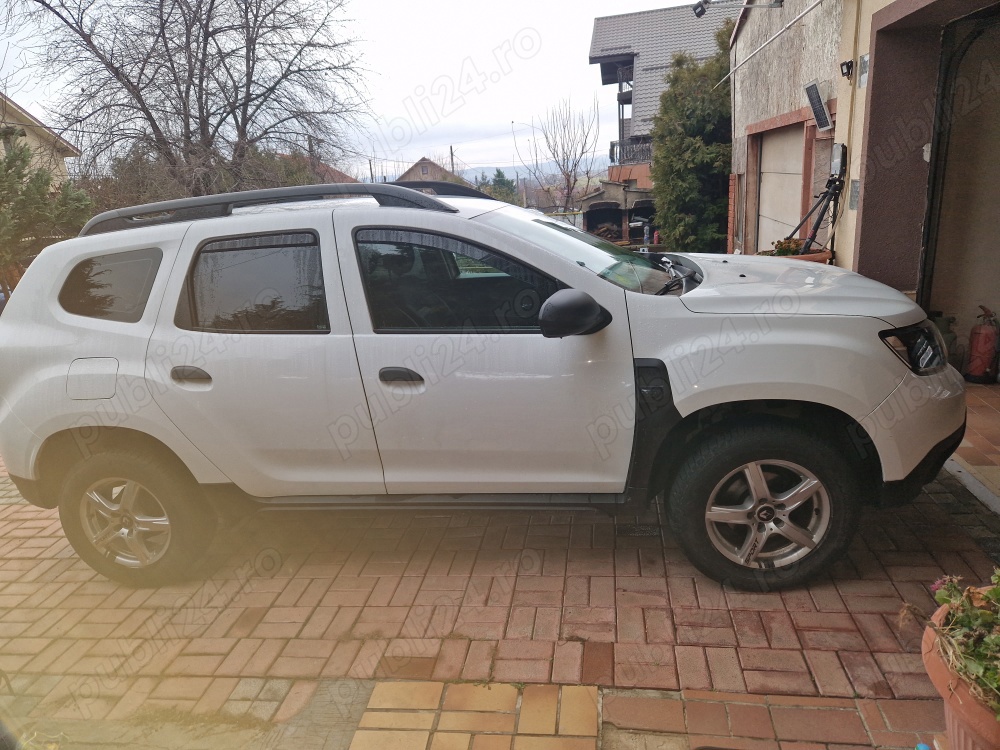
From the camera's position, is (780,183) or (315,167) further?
(315,167)

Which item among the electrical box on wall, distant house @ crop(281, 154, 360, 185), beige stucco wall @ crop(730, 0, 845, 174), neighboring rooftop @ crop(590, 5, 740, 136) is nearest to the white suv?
the electrical box on wall

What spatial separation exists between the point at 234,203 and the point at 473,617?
2304 mm

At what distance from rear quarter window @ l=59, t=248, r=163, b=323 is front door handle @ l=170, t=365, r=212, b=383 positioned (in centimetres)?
35

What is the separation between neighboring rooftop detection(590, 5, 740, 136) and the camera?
2308cm

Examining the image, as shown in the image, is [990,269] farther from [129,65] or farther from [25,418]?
[129,65]

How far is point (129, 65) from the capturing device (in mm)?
9242

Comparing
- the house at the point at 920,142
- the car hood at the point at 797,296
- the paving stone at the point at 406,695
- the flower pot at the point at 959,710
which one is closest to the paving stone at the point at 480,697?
the paving stone at the point at 406,695

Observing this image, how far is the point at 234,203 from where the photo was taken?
3471 mm

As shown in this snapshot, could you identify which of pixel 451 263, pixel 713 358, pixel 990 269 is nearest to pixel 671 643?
pixel 713 358

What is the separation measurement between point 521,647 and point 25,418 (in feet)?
8.75

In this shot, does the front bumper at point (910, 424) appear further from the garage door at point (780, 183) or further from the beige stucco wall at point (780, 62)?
the garage door at point (780, 183)

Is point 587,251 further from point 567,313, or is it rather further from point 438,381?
point 438,381

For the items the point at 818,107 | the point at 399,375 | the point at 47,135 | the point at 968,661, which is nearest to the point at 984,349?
the point at 818,107

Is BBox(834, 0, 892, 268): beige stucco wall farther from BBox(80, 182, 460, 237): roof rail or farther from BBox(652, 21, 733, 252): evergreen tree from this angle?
BBox(652, 21, 733, 252): evergreen tree
